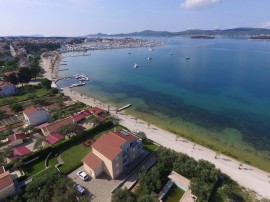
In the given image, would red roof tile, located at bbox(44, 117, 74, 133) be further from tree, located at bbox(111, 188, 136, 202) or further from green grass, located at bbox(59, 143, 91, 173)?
tree, located at bbox(111, 188, 136, 202)

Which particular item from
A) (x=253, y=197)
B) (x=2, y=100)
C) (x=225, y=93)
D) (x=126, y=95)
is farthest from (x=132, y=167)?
(x=225, y=93)

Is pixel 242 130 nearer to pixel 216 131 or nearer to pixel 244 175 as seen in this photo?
pixel 216 131

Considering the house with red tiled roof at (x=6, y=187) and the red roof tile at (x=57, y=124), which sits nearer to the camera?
the house with red tiled roof at (x=6, y=187)

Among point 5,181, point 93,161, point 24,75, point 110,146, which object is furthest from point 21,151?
point 24,75

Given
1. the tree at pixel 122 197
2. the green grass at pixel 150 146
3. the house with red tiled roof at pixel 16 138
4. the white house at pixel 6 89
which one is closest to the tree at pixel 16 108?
the house with red tiled roof at pixel 16 138

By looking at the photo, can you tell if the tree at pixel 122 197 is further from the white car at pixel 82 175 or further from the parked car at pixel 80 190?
the white car at pixel 82 175

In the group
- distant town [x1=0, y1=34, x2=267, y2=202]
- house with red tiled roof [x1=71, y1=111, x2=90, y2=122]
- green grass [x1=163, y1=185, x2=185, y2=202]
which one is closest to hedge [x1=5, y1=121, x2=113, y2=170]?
distant town [x1=0, y1=34, x2=267, y2=202]

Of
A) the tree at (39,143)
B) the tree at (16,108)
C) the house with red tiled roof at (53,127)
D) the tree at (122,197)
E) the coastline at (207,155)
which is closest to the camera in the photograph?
A: the tree at (122,197)
